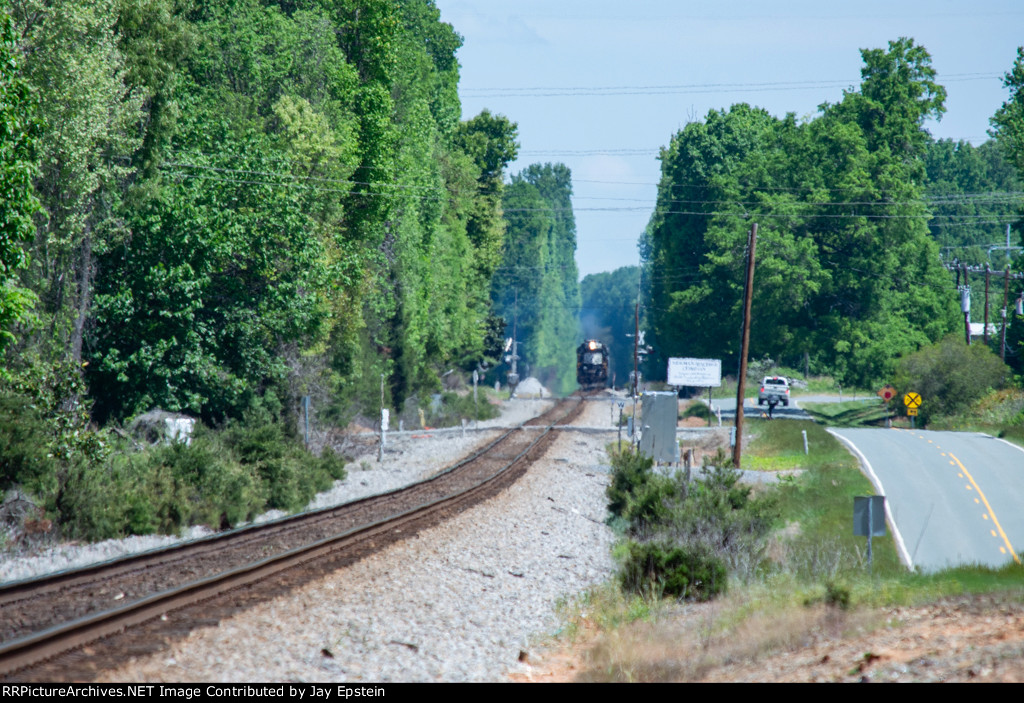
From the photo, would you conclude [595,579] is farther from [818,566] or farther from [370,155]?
[370,155]

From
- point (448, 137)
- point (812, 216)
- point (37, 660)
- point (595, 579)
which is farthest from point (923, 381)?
point (37, 660)

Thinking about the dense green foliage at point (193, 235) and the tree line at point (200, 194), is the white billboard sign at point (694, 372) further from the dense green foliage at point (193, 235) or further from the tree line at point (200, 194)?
the tree line at point (200, 194)

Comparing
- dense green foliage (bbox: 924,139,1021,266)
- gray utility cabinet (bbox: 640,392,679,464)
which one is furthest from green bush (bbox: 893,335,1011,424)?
dense green foliage (bbox: 924,139,1021,266)

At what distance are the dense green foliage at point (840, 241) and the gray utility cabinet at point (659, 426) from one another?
3399cm

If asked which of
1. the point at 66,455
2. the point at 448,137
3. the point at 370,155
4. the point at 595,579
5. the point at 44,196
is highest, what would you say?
the point at 448,137

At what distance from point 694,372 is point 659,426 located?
25036 millimetres

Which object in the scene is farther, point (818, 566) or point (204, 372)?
point (204, 372)

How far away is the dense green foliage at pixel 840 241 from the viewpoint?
219 ft

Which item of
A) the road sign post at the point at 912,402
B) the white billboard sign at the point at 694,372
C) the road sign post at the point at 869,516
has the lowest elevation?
the road sign post at the point at 869,516

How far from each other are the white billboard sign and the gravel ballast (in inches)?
1425

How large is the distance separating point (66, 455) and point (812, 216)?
5879 cm

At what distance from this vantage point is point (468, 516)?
2077cm

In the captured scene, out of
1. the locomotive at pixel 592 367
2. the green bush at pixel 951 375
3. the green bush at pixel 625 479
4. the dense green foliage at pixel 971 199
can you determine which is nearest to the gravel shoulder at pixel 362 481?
the green bush at pixel 625 479

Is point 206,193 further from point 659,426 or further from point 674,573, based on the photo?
point 674,573
